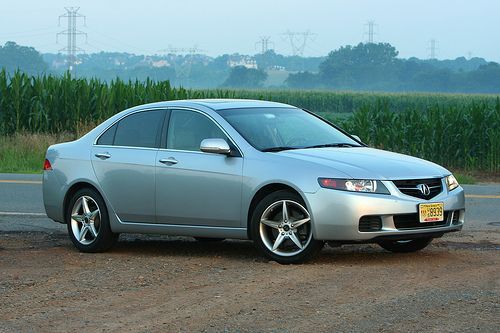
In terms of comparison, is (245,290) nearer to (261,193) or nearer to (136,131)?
(261,193)

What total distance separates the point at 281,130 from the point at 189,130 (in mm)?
890

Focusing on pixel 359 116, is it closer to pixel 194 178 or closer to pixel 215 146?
pixel 194 178

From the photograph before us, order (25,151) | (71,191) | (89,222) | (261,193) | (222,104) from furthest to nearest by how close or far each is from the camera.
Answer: (25,151), (71,191), (89,222), (222,104), (261,193)

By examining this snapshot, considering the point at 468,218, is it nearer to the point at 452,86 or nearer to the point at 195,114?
the point at 195,114

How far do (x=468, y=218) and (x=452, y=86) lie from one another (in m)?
175

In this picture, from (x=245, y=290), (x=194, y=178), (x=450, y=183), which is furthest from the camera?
(x=194, y=178)

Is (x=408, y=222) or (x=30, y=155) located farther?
(x=30, y=155)

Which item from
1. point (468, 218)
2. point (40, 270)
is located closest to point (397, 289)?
point (40, 270)

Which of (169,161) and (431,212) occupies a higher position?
(169,161)

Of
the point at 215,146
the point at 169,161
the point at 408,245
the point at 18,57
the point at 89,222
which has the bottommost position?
the point at 408,245

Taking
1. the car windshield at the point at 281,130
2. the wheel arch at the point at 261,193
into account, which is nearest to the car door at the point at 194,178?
the wheel arch at the point at 261,193

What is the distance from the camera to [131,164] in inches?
443

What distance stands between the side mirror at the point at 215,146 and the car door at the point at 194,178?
0.09 m

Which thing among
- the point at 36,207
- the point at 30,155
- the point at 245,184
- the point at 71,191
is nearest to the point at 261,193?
the point at 245,184
